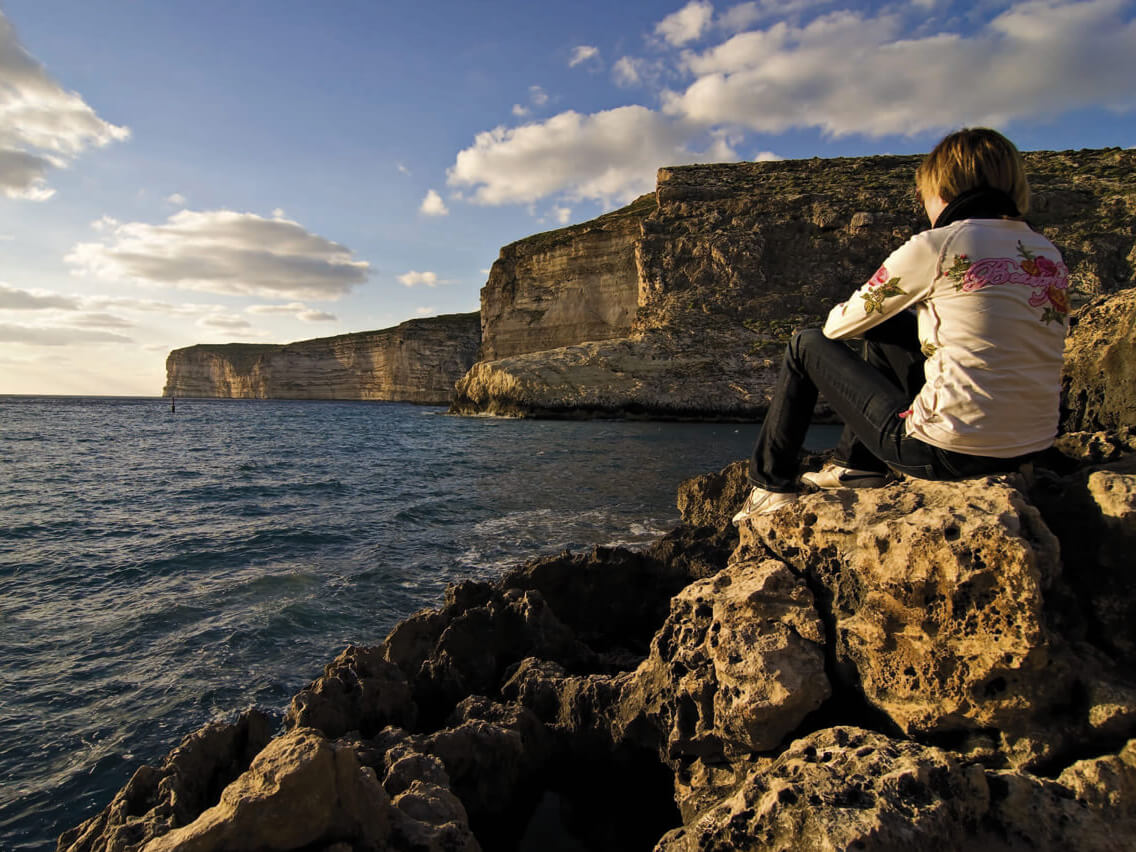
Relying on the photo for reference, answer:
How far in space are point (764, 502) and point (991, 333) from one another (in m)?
1.30

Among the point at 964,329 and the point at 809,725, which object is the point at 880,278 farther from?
the point at 809,725

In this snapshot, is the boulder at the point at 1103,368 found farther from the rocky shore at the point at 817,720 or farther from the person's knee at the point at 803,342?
the person's knee at the point at 803,342

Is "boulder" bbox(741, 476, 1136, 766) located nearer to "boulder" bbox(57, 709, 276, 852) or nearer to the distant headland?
"boulder" bbox(57, 709, 276, 852)

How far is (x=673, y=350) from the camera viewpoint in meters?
44.4

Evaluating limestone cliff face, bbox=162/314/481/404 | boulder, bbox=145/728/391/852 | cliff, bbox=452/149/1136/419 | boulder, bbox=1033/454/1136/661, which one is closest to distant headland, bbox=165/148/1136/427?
cliff, bbox=452/149/1136/419

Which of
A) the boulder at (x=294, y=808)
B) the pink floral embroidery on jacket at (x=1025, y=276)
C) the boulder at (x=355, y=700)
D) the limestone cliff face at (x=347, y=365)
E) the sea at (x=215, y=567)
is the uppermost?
the limestone cliff face at (x=347, y=365)

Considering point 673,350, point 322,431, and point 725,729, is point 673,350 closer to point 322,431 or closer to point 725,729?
point 322,431

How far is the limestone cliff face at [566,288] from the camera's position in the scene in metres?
55.6

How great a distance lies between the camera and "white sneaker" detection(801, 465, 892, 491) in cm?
303

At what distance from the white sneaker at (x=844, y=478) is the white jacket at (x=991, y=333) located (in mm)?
478

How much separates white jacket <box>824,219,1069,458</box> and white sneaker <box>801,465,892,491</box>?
48 cm

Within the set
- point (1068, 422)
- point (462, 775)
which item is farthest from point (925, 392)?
point (462, 775)

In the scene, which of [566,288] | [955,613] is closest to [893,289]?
[955,613]

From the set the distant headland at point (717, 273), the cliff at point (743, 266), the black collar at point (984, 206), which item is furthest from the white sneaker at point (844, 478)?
the distant headland at point (717, 273)
